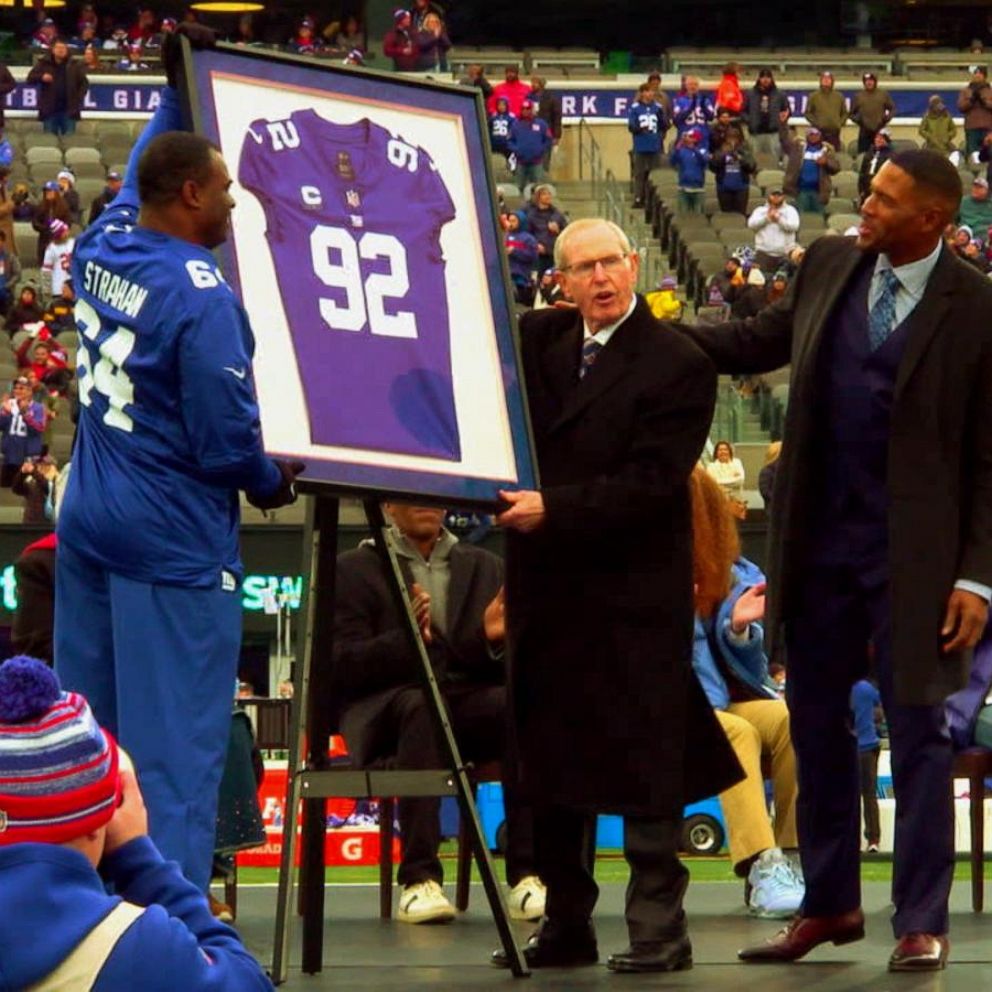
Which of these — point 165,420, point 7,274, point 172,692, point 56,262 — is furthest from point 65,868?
point 7,274

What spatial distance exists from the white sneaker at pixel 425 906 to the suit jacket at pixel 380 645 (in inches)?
23.5

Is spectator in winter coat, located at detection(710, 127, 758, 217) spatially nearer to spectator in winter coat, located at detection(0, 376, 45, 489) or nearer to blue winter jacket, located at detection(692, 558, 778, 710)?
spectator in winter coat, located at detection(0, 376, 45, 489)

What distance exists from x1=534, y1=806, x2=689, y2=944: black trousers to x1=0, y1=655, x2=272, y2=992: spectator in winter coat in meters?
3.59

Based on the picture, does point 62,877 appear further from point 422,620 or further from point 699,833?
point 699,833

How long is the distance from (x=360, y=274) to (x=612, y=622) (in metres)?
1.06

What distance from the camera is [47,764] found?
3254mm

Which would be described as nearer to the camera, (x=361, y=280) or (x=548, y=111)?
(x=361, y=280)

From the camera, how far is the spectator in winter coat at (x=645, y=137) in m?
34.8

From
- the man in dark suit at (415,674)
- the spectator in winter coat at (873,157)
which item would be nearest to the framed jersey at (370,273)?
the man in dark suit at (415,674)

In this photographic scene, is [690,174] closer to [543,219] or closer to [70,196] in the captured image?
[543,219]

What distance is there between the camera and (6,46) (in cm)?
4303

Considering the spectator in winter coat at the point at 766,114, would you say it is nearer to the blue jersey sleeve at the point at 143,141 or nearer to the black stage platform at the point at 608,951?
the black stage platform at the point at 608,951

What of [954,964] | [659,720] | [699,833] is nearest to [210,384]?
[659,720]

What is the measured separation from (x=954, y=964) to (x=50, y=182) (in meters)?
25.9
